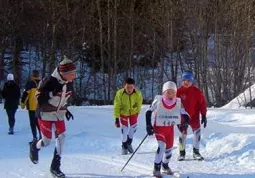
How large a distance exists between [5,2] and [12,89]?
16.9 meters

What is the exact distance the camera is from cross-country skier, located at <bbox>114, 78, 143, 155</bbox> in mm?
9875

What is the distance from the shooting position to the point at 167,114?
24.7 ft

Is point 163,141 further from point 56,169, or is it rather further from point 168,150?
point 56,169

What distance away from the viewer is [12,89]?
13031 millimetres

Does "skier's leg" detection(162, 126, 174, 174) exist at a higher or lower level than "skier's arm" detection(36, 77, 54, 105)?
lower

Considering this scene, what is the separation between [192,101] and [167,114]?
1.55 metres

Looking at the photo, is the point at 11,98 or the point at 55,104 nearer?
the point at 55,104

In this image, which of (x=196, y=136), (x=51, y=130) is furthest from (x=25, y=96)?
(x=196, y=136)

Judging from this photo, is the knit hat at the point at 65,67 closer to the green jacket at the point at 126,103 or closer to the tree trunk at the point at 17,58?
the green jacket at the point at 126,103

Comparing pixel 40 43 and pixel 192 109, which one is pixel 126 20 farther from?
pixel 192 109

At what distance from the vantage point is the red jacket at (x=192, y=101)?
29.4ft

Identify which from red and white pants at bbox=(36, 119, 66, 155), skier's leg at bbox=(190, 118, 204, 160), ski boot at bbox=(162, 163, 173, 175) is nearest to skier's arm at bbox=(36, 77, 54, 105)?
red and white pants at bbox=(36, 119, 66, 155)

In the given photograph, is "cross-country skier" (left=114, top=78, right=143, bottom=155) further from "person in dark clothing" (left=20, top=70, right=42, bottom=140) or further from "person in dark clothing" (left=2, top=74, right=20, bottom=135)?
"person in dark clothing" (left=2, top=74, right=20, bottom=135)

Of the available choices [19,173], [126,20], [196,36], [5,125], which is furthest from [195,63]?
[19,173]
